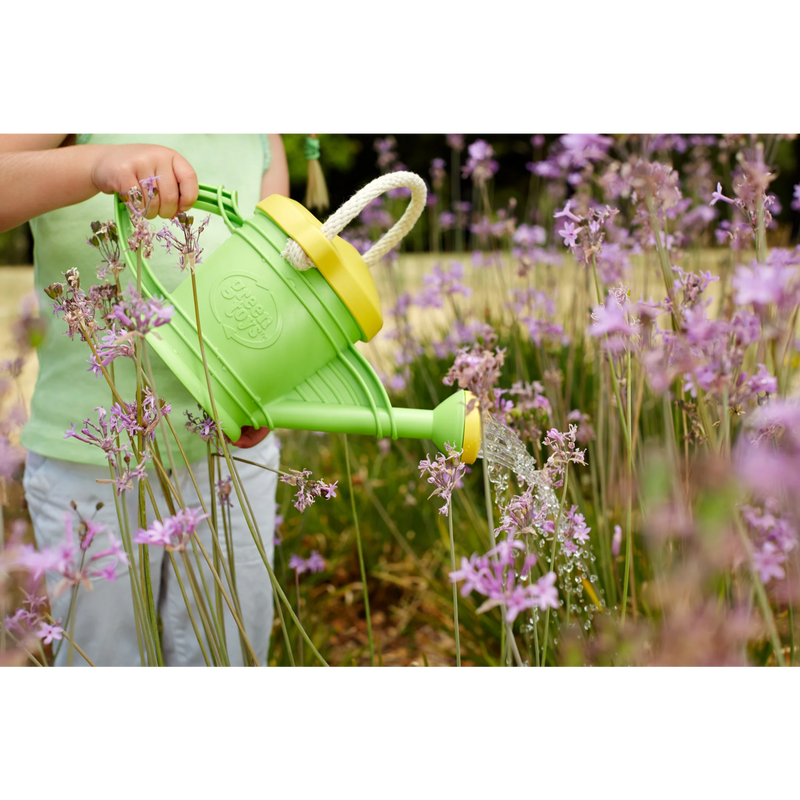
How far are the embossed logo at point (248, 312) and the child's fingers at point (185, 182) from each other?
A: 11 centimetres

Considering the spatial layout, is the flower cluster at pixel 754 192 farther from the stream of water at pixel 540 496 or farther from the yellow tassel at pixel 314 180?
the yellow tassel at pixel 314 180

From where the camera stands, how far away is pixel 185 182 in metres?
0.88

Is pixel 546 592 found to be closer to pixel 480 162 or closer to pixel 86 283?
pixel 86 283

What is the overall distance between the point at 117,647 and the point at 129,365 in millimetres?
548

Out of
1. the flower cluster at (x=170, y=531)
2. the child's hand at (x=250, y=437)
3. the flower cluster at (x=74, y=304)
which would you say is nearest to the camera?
the flower cluster at (x=170, y=531)

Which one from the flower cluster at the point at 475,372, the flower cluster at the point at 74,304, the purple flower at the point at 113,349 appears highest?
the flower cluster at the point at 74,304

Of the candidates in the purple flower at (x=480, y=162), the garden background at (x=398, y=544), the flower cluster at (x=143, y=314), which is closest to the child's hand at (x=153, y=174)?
the flower cluster at (x=143, y=314)

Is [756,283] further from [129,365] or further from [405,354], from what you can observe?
[405,354]

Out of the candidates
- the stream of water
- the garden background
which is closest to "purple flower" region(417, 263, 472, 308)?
the garden background

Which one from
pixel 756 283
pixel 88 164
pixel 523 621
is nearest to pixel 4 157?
pixel 88 164

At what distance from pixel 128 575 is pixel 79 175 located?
0.72 m

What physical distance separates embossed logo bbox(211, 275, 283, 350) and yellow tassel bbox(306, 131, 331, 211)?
591 mm

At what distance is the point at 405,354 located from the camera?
230 cm

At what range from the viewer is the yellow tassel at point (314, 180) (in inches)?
57.3
